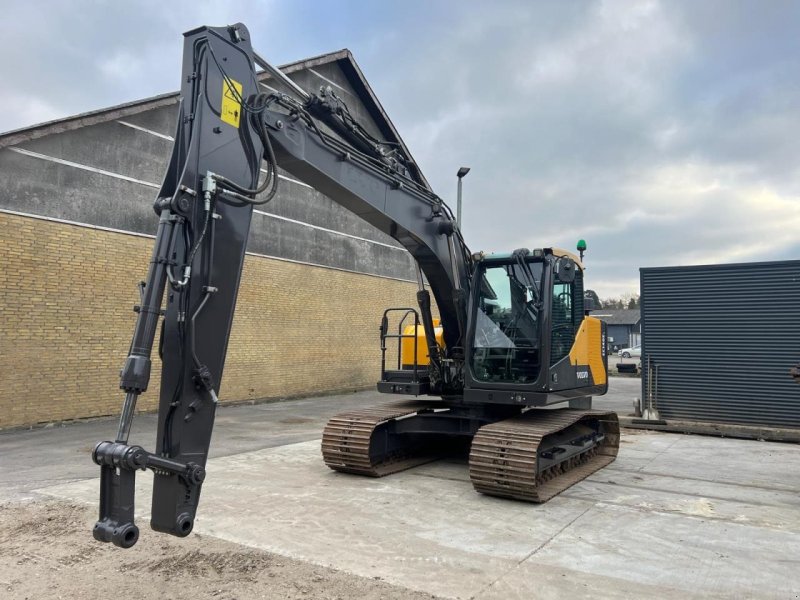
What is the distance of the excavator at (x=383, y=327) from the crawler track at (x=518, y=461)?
21mm

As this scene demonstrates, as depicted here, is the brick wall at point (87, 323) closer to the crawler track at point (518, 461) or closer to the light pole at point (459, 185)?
the light pole at point (459, 185)

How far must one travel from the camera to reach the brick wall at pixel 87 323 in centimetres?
1071

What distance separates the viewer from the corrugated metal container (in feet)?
37.5

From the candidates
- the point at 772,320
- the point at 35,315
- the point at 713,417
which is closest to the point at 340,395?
the point at 35,315

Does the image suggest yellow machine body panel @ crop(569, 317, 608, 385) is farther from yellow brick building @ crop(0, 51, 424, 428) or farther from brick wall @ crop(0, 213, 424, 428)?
brick wall @ crop(0, 213, 424, 428)

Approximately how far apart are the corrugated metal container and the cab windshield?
255 inches

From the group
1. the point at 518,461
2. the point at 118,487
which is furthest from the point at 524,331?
the point at 118,487

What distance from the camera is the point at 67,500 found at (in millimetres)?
6152

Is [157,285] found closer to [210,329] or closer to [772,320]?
[210,329]

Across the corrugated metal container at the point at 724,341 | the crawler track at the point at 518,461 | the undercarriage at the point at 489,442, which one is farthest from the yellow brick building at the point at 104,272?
the corrugated metal container at the point at 724,341

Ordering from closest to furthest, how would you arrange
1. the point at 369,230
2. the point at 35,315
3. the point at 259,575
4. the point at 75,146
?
the point at 259,575 < the point at 35,315 < the point at 75,146 < the point at 369,230

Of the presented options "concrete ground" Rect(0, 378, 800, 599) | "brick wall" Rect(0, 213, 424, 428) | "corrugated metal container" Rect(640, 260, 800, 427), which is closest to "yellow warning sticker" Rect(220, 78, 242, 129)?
"concrete ground" Rect(0, 378, 800, 599)

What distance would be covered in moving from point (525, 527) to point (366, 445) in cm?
231

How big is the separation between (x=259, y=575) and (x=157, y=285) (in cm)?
218
